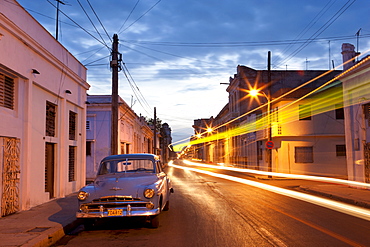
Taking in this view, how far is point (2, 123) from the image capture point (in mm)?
10203

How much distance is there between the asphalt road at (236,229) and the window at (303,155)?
2120 centimetres

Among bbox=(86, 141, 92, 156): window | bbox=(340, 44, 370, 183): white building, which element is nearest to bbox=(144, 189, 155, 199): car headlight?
bbox=(340, 44, 370, 183): white building

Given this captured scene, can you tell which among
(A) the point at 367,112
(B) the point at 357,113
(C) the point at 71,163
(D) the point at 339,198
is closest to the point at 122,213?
(D) the point at 339,198

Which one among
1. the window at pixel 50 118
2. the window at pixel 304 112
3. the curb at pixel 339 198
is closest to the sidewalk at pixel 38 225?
the window at pixel 50 118

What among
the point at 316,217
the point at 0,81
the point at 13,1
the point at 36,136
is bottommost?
the point at 316,217

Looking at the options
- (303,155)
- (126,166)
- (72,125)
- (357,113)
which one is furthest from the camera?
(303,155)

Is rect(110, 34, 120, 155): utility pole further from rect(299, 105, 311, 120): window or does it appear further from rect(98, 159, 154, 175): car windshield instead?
rect(299, 105, 311, 120): window

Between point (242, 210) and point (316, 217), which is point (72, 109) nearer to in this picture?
point (242, 210)

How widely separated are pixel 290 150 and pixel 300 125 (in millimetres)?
2357

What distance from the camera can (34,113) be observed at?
1265 cm

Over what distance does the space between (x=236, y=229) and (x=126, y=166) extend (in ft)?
11.9

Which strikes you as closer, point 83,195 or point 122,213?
point 122,213

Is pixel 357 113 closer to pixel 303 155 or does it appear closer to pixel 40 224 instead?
pixel 303 155

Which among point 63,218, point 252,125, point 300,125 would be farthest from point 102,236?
point 252,125
